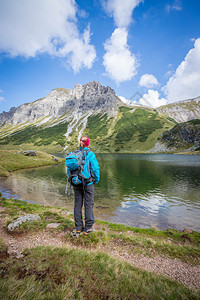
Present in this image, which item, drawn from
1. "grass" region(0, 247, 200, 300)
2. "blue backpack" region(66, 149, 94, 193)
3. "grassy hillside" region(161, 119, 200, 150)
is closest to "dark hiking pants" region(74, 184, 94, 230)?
"blue backpack" region(66, 149, 94, 193)

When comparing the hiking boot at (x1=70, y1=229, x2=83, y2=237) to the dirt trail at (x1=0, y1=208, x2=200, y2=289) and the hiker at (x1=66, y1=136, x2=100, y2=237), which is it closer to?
the hiker at (x1=66, y1=136, x2=100, y2=237)

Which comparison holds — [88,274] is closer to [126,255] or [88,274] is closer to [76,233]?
[126,255]

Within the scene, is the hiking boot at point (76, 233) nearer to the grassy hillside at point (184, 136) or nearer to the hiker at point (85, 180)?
the hiker at point (85, 180)

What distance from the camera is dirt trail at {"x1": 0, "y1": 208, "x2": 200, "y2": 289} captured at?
17.6ft

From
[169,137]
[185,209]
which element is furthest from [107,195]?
[169,137]

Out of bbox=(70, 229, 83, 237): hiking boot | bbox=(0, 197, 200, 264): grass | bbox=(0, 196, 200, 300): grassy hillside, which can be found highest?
bbox=(0, 196, 200, 300): grassy hillside

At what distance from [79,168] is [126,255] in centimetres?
469

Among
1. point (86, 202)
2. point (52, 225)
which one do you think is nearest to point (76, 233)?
point (86, 202)

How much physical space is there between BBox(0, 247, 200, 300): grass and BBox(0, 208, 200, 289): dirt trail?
2.97ft

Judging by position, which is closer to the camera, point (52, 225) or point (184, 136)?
point (52, 225)

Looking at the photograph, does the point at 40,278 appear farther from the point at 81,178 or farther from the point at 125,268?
the point at 81,178

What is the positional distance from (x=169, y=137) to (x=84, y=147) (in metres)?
167

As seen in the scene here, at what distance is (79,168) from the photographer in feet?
22.7

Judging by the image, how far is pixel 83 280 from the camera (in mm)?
4070
